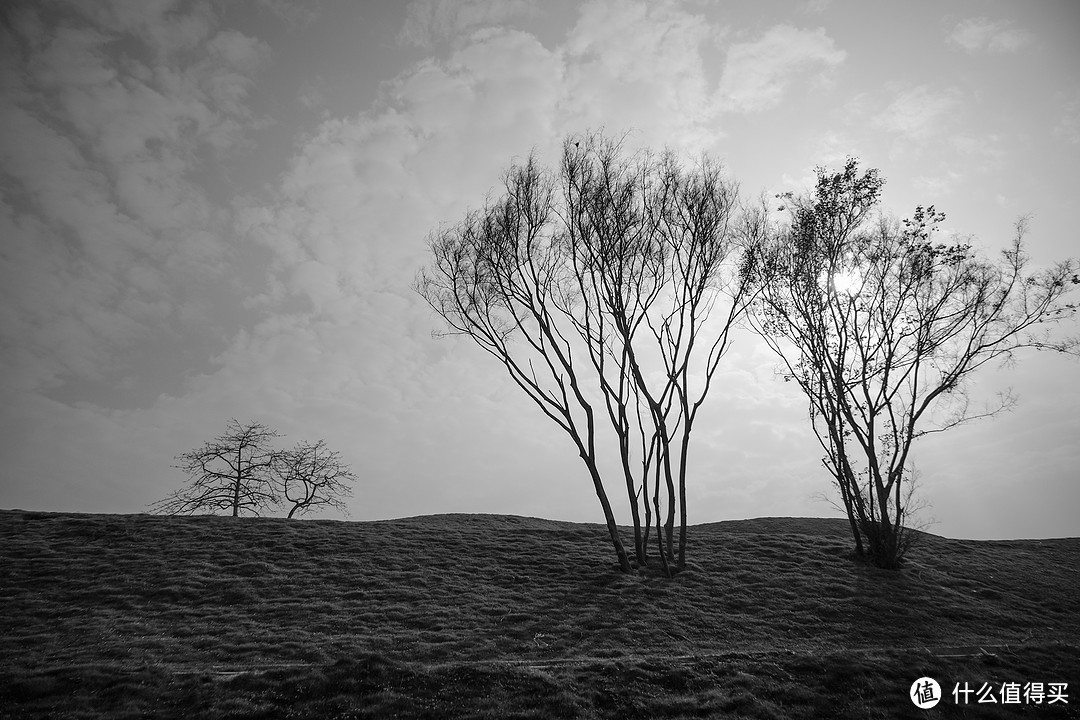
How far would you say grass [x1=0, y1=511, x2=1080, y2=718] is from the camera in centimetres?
1030

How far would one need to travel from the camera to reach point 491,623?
1688 cm

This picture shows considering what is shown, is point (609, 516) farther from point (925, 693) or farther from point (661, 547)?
point (925, 693)

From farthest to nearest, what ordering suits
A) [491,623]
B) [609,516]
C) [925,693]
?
[609,516], [491,623], [925,693]

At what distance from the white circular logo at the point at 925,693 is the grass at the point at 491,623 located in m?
0.20

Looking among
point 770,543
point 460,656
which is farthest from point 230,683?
point 770,543

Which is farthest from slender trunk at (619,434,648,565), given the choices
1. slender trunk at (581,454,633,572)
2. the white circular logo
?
the white circular logo

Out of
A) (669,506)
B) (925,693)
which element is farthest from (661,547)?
(925,693)

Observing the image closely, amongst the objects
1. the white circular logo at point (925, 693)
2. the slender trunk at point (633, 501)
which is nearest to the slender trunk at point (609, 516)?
the slender trunk at point (633, 501)

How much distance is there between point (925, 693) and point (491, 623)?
460 inches

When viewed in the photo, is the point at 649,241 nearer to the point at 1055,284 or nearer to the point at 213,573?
the point at 1055,284

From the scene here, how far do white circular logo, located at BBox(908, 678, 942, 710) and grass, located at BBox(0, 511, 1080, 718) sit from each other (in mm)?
200

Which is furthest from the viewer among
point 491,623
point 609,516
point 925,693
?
point 609,516

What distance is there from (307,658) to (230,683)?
2.69 m

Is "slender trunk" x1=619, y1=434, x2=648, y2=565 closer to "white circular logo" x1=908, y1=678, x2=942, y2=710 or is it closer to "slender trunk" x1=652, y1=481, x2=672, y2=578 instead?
"slender trunk" x1=652, y1=481, x2=672, y2=578
